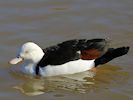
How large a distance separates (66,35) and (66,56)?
1845 millimetres

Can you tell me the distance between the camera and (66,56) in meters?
11.0

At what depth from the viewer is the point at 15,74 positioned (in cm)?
1145

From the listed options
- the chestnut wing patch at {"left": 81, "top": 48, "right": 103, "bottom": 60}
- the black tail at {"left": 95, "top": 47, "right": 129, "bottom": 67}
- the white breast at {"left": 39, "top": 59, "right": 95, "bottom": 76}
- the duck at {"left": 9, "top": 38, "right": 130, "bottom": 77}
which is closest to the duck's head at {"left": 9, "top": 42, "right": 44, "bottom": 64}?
the duck at {"left": 9, "top": 38, "right": 130, "bottom": 77}

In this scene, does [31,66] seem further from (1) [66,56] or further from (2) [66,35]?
(2) [66,35]

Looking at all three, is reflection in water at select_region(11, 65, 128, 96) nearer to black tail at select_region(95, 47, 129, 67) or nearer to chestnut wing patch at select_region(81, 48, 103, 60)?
black tail at select_region(95, 47, 129, 67)

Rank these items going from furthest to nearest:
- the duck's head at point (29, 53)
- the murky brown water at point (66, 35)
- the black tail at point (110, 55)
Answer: the black tail at point (110, 55), the duck's head at point (29, 53), the murky brown water at point (66, 35)

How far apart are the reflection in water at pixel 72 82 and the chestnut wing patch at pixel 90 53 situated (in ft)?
1.21

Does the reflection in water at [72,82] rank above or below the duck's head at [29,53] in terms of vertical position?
Answer: below

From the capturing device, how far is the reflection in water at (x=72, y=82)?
35.4ft

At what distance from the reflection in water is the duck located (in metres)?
0.11

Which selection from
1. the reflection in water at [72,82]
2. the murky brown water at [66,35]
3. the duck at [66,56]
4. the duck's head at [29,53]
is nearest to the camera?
the murky brown water at [66,35]

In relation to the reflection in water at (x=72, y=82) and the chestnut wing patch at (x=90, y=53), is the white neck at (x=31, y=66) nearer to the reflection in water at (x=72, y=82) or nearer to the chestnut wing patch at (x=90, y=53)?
the reflection in water at (x=72, y=82)

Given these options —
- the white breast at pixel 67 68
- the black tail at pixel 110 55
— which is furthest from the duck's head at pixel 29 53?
the black tail at pixel 110 55

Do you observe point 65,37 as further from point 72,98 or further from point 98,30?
point 72,98
